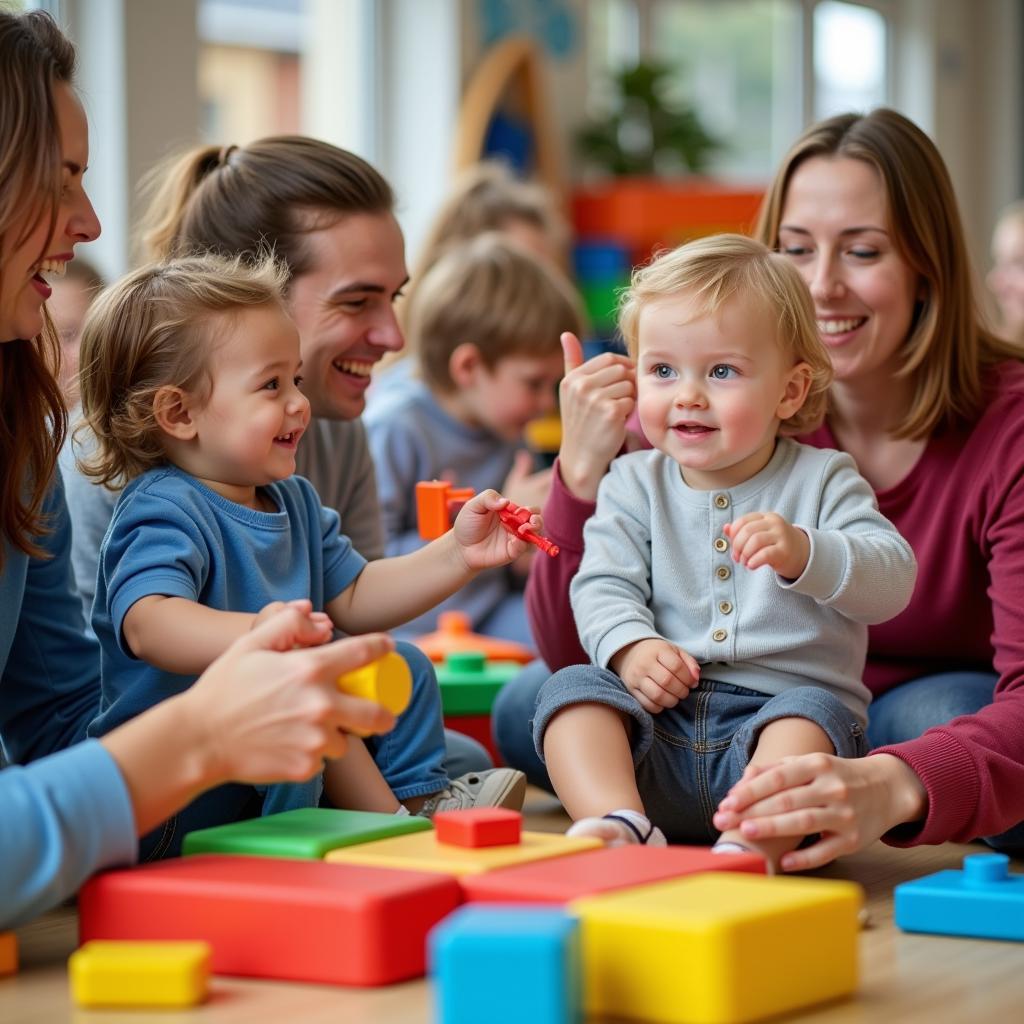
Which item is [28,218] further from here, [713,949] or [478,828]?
[713,949]

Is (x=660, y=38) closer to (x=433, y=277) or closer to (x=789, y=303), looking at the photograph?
(x=433, y=277)

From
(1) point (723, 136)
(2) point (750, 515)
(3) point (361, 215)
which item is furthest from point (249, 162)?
(1) point (723, 136)

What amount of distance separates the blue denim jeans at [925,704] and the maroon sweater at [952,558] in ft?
0.11

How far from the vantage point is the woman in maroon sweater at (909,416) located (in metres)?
1.62

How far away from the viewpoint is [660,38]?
17.9 feet

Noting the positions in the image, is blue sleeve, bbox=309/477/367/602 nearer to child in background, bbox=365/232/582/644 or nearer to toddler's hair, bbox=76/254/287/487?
toddler's hair, bbox=76/254/287/487

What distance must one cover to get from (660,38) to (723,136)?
411 mm

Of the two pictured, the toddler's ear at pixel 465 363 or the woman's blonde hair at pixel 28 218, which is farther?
the toddler's ear at pixel 465 363

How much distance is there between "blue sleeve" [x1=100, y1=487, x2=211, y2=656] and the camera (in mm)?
1274

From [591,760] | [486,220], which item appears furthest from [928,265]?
[486,220]

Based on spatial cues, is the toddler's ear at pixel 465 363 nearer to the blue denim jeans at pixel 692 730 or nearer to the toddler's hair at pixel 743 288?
the toddler's hair at pixel 743 288

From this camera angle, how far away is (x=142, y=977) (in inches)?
39.2

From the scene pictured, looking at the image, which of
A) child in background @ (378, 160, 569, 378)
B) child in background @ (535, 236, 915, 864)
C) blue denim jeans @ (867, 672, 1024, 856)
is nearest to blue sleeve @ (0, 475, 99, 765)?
child in background @ (535, 236, 915, 864)

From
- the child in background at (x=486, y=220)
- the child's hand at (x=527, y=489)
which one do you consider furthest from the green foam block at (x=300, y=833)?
the child in background at (x=486, y=220)
